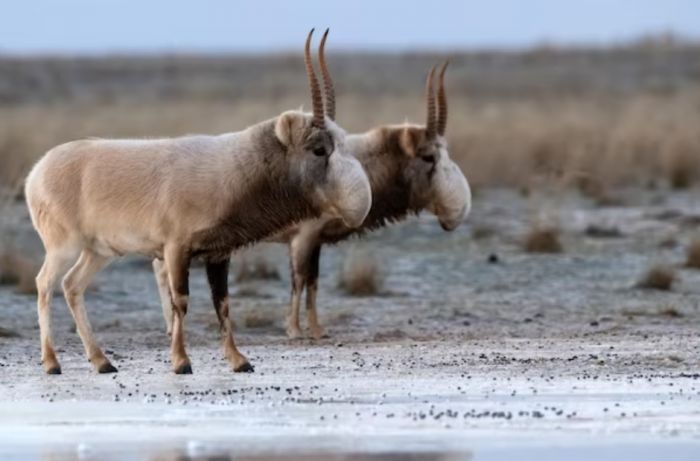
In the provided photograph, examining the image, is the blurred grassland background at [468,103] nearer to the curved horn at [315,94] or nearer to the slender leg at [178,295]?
the slender leg at [178,295]

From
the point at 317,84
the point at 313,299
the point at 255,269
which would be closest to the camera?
the point at 317,84

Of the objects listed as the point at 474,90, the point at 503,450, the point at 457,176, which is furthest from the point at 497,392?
the point at 474,90

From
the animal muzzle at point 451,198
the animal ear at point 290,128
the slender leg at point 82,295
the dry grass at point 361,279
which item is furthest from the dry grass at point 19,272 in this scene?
the animal ear at point 290,128

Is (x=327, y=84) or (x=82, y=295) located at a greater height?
(x=327, y=84)

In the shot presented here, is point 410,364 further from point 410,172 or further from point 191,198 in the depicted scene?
point 410,172

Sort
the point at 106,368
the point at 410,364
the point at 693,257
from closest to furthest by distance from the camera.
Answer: the point at 106,368 < the point at 410,364 < the point at 693,257

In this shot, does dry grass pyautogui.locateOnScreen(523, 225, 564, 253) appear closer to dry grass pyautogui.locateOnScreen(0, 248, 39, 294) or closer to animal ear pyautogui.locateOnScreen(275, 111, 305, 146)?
dry grass pyautogui.locateOnScreen(0, 248, 39, 294)

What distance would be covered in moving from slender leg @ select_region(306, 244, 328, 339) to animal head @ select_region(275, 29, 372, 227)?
2595mm

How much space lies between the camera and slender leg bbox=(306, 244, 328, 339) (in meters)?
15.3

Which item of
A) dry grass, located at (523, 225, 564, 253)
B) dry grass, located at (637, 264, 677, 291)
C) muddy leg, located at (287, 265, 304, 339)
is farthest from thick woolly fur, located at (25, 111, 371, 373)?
dry grass, located at (523, 225, 564, 253)

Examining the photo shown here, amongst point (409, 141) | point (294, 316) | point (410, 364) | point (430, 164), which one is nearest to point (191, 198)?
point (410, 364)

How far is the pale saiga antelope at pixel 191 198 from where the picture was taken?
41.3 feet

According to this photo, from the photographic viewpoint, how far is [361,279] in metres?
18.1

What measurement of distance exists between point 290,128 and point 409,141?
322 cm
